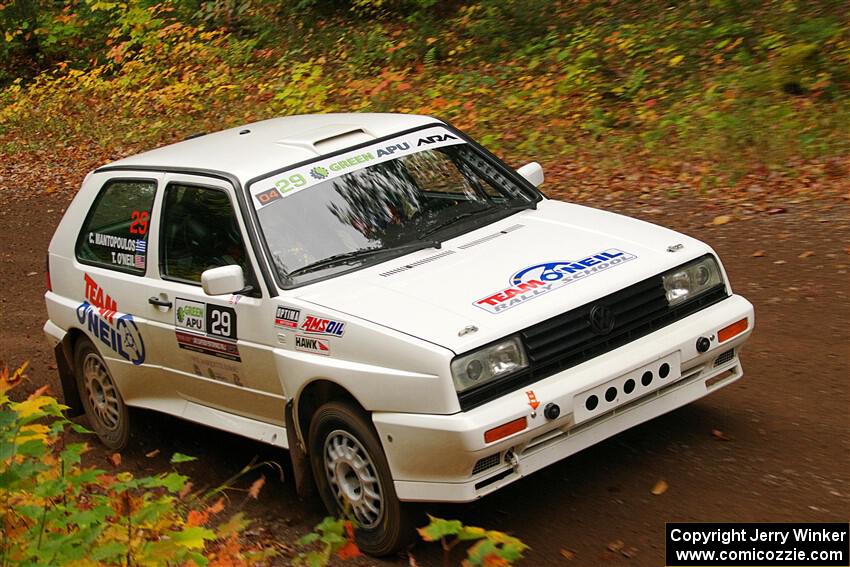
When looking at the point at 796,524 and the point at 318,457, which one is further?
the point at 318,457

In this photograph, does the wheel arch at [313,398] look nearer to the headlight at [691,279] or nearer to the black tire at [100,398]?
the headlight at [691,279]

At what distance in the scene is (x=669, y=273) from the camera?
541cm

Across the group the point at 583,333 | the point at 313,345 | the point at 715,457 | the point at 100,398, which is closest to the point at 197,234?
the point at 313,345

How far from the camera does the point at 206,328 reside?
6.03 m

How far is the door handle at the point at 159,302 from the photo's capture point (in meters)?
6.31

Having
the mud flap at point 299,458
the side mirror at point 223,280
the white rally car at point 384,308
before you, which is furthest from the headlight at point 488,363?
the side mirror at point 223,280

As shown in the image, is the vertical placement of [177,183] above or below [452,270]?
above

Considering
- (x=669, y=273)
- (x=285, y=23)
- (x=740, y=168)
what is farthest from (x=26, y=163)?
(x=669, y=273)

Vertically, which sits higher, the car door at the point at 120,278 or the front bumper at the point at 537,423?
the car door at the point at 120,278

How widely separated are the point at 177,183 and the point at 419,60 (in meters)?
11.3

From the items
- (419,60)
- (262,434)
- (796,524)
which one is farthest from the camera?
(419,60)

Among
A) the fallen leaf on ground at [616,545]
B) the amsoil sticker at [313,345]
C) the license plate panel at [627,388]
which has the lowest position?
the fallen leaf on ground at [616,545]

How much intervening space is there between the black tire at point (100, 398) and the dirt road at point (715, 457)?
144 millimetres

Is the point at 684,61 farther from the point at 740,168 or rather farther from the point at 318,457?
the point at 318,457
